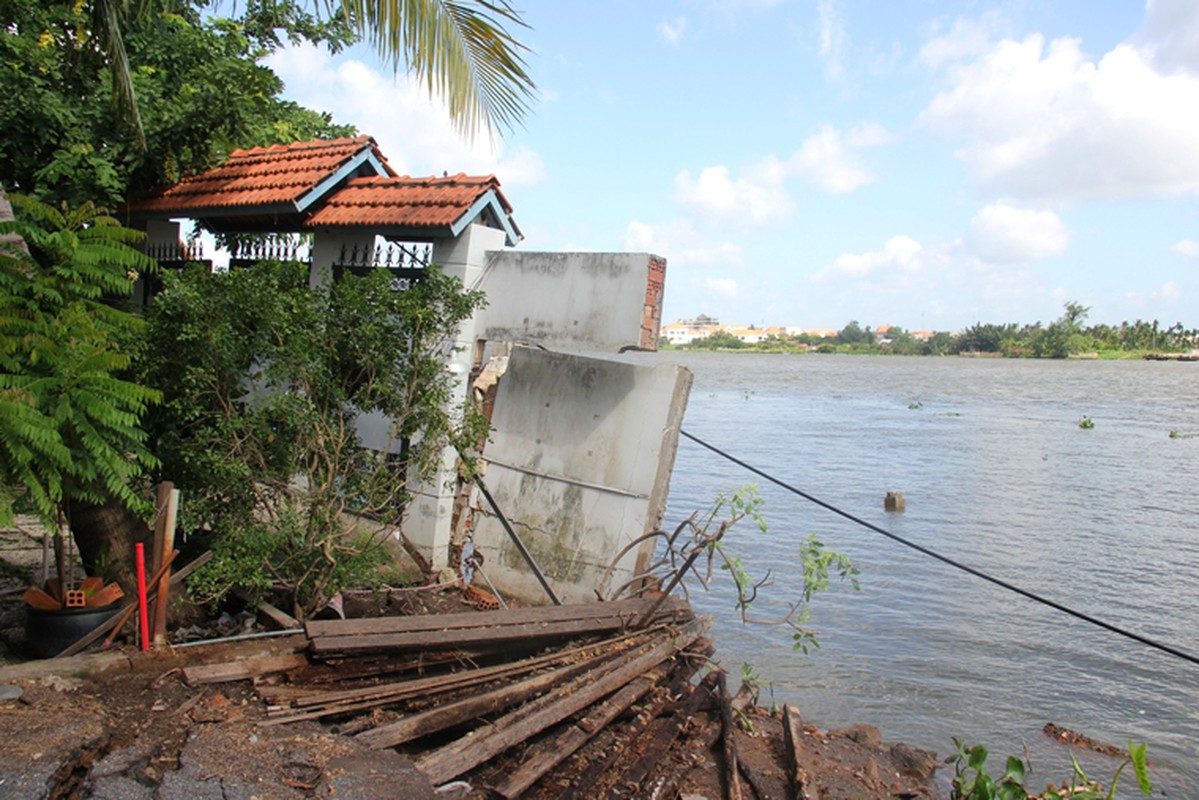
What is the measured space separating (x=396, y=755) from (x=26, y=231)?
181 inches

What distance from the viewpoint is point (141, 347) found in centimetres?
687

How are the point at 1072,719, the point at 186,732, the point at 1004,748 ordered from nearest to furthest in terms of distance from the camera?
1. the point at 186,732
2. the point at 1004,748
3. the point at 1072,719

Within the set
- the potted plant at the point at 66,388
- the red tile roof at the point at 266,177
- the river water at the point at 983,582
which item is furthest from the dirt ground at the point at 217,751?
the red tile roof at the point at 266,177

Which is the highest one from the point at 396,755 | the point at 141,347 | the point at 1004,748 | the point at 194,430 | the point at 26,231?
the point at 26,231

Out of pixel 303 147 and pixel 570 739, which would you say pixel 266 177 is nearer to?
pixel 303 147

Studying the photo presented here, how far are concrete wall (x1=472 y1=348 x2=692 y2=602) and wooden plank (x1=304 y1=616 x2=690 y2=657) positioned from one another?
1231 millimetres

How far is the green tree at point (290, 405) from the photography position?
6.59 m

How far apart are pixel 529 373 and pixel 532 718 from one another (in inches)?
158

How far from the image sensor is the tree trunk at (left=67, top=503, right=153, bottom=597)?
22.4ft

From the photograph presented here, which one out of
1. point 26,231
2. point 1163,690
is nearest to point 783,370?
point 1163,690

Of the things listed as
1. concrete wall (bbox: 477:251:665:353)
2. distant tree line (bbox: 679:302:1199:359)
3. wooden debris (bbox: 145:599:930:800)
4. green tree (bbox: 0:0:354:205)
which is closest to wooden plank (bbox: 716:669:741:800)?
wooden debris (bbox: 145:599:930:800)

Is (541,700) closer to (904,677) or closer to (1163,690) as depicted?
(904,677)

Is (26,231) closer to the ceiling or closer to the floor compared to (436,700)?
closer to the ceiling

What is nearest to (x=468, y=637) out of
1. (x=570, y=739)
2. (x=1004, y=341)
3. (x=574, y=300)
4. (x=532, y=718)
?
(x=532, y=718)
